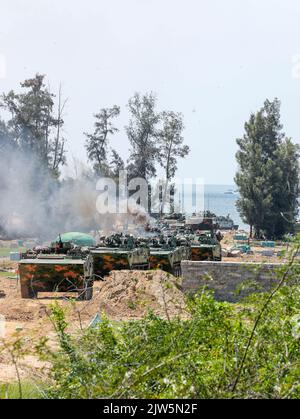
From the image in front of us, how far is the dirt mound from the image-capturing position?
16641 millimetres

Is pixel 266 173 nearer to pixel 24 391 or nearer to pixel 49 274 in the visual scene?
pixel 49 274

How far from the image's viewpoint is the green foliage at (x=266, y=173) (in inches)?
1853

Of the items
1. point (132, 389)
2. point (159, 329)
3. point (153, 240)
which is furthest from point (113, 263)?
point (132, 389)

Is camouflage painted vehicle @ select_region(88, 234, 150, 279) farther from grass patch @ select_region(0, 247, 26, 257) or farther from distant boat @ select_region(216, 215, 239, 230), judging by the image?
distant boat @ select_region(216, 215, 239, 230)

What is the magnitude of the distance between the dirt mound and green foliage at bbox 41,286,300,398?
8.54m

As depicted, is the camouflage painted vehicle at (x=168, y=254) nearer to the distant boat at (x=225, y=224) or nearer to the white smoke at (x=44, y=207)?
the white smoke at (x=44, y=207)

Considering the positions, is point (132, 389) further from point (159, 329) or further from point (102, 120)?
point (102, 120)

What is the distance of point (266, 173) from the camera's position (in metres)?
Answer: 47.1

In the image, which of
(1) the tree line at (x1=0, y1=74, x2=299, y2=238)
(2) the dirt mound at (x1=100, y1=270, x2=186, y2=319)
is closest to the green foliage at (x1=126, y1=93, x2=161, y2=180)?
(1) the tree line at (x1=0, y1=74, x2=299, y2=238)

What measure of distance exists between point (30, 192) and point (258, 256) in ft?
55.4

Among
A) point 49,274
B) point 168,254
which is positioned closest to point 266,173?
point 168,254

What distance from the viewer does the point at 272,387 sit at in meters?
5.85

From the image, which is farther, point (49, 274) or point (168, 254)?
point (168, 254)

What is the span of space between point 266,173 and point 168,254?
1030 inches
